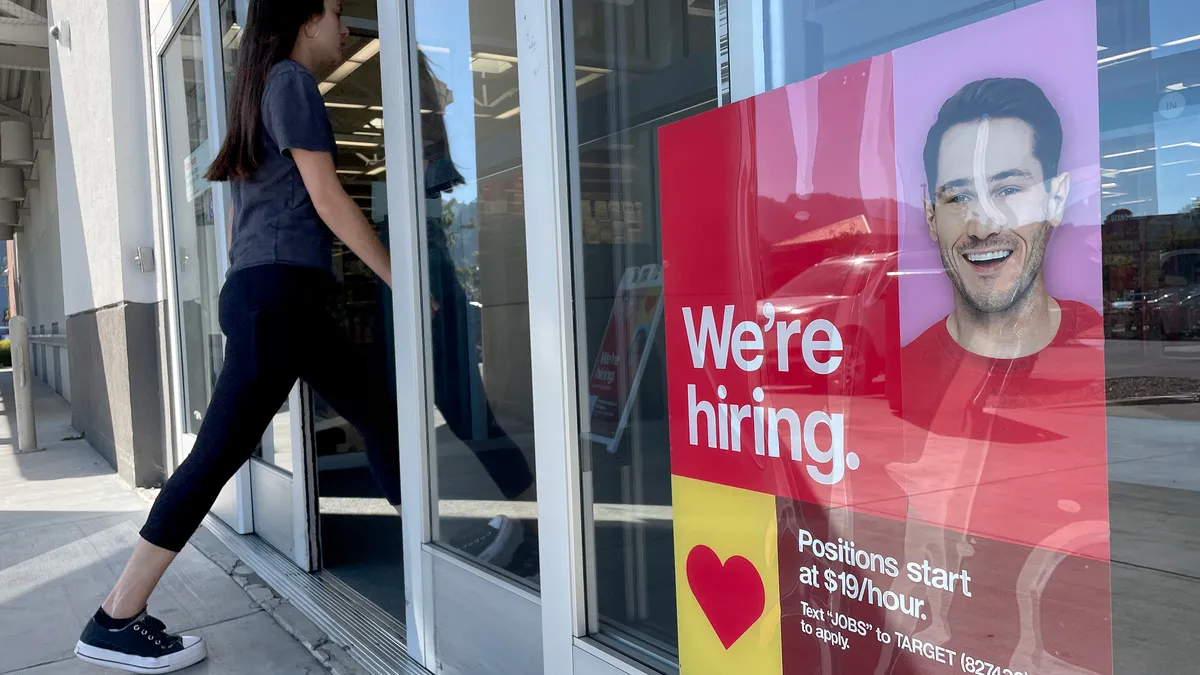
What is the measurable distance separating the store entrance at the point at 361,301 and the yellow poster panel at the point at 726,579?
6.21 ft

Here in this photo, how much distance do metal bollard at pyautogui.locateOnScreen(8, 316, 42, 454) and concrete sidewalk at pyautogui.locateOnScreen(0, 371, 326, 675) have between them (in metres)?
1.72

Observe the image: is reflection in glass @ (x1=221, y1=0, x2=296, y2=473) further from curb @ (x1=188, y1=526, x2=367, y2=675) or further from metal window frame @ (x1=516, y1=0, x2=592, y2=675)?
metal window frame @ (x1=516, y1=0, x2=592, y2=675)

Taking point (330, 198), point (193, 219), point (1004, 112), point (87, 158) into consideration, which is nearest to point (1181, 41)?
point (1004, 112)

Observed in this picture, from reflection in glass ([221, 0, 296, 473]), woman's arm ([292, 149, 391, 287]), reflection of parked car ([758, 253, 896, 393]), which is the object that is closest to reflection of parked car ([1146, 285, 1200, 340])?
reflection of parked car ([758, 253, 896, 393])

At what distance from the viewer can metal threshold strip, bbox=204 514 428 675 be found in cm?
247

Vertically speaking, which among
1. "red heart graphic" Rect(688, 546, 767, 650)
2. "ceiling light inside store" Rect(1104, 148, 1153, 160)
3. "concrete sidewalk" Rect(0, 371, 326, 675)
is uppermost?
"ceiling light inside store" Rect(1104, 148, 1153, 160)

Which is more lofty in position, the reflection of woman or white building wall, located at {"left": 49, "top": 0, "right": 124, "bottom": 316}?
white building wall, located at {"left": 49, "top": 0, "right": 124, "bottom": 316}

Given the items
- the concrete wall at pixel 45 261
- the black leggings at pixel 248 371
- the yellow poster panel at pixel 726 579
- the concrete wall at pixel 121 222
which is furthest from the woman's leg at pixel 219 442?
the concrete wall at pixel 45 261

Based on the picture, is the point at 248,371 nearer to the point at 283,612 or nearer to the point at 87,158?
the point at 283,612

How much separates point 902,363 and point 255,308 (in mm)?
1850

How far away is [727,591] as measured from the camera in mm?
1310

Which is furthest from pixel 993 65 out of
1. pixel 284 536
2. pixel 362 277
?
pixel 362 277

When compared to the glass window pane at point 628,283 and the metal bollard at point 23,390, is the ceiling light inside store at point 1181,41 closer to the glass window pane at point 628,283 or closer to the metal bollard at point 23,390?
the glass window pane at point 628,283

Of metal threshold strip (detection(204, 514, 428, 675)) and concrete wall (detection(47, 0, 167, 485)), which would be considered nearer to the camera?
metal threshold strip (detection(204, 514, 428, 675))
